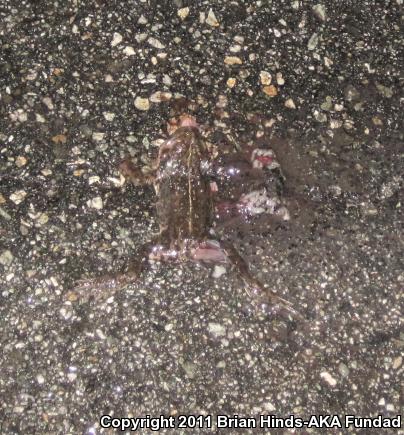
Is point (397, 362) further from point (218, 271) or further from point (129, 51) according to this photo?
point (129, 51)

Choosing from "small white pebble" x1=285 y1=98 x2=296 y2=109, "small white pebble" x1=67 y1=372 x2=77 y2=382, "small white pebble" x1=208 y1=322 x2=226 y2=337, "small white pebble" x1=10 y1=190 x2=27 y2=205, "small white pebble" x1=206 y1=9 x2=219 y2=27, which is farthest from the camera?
"small white pebble" x1=206 y1=9 x2=219 y2=27

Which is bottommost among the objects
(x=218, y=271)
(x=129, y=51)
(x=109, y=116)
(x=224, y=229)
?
(x=218, y=271)

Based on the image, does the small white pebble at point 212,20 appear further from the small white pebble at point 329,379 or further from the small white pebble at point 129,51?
the small white pebble at point 329,379

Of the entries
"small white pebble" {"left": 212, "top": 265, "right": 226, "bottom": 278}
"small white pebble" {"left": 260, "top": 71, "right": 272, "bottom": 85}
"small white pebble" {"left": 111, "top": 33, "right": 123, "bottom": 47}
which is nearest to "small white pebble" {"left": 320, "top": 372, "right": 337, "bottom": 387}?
"small white pebble" {"left": 212, "top": 265, "right": 226, "bottom": 278}

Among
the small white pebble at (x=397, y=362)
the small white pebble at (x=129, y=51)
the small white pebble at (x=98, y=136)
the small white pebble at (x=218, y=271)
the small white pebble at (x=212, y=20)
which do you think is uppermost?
the small white pebble at (x=212, y=20)

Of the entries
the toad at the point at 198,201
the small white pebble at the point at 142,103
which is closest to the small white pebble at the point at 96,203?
the toad at the point at 198,201

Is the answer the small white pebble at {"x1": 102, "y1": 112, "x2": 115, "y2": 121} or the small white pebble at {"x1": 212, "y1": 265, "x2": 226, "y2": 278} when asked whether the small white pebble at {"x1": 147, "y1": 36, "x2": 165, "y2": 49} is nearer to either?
the small white pebble at {"x1": 102, "y1": 112, "x2": 115, "y2": 121}

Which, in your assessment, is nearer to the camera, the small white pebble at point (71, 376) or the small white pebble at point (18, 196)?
the small white pebble at point (71, 376)

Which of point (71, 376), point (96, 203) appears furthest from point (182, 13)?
point (71, 376)
